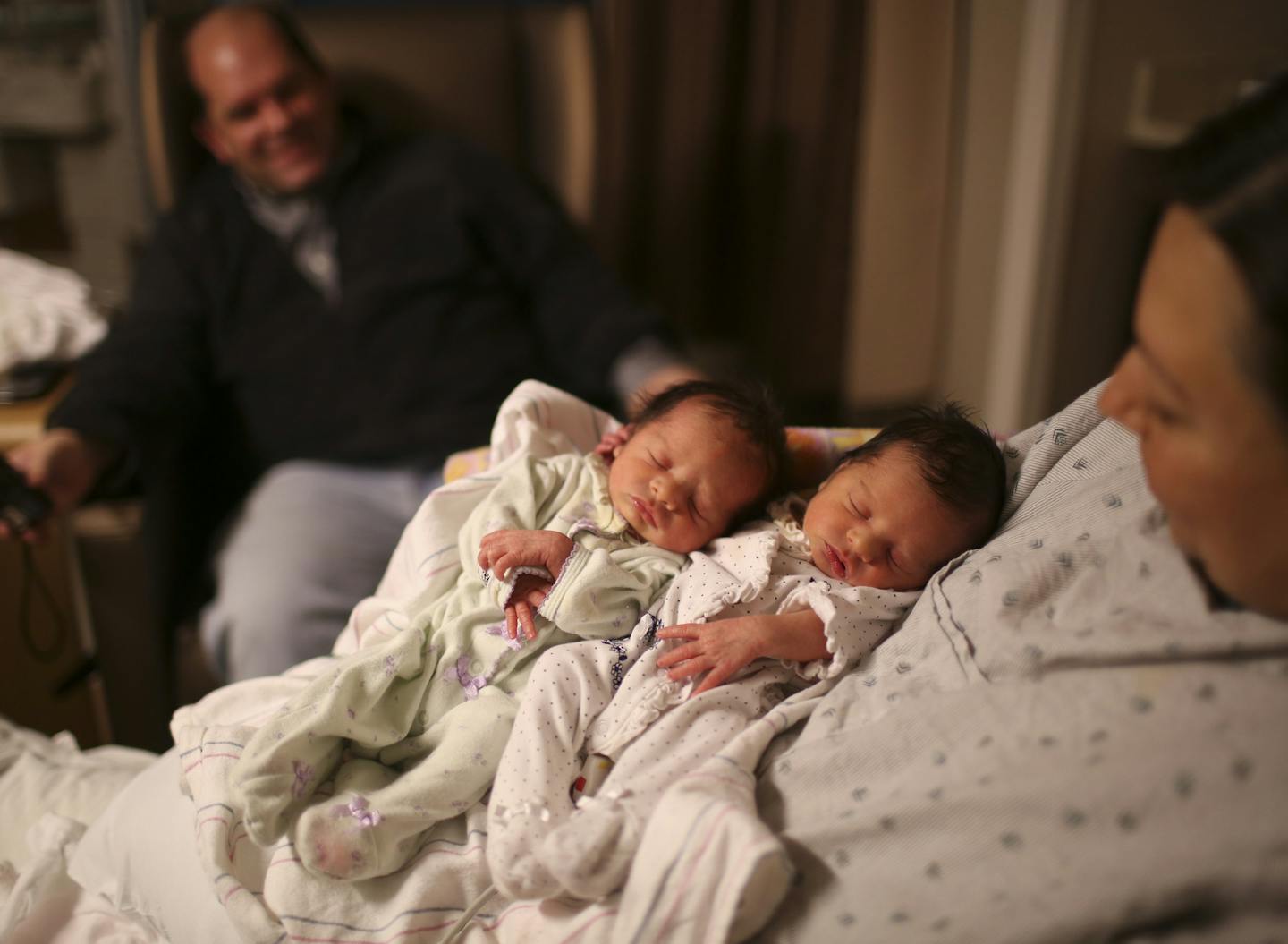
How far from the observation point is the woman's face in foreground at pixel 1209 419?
0.57 metres

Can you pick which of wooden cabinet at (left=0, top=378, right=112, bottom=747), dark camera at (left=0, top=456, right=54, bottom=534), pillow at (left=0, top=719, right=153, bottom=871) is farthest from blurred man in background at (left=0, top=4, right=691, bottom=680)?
pillow at (left=0, top=719, right=153, bottom=871)

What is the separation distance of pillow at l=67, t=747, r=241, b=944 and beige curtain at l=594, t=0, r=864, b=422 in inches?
71.2

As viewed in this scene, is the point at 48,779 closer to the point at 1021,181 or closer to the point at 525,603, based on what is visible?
the point at 525,603

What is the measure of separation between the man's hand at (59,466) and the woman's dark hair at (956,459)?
3.41ft

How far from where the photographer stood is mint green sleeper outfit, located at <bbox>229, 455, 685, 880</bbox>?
0.78 meters

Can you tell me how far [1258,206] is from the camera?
553 mm

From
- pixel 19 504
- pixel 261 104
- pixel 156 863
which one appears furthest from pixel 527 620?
pixel 261 104

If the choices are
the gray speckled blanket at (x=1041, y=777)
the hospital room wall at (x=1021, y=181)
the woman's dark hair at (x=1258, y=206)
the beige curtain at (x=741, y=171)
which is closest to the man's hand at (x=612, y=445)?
the gray speckled blanket at (x=1041, y=777)

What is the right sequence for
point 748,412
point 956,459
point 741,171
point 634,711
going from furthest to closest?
point 741,171 → point 748,412 → point 956,459 → point 634,711

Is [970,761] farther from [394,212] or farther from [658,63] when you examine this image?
[658,63]

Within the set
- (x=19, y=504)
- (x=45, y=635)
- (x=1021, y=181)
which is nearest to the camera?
(x=19, y=504)

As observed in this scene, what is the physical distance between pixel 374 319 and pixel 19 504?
2.24ft

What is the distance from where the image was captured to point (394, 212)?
1.84m

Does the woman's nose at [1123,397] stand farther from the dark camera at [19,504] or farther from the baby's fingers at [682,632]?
the dark camera at [19,504]
